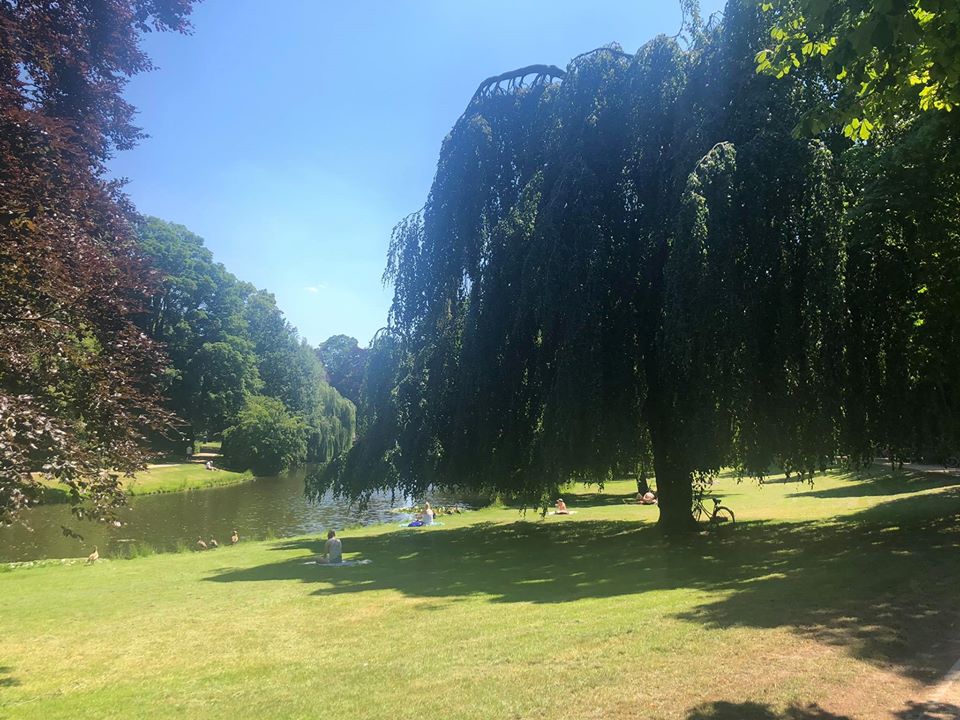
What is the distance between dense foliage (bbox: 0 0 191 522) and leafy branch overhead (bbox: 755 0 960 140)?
6.28 meters

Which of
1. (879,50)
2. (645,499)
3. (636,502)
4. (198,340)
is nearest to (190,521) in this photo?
(636,502)

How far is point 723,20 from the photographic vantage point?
12.6m

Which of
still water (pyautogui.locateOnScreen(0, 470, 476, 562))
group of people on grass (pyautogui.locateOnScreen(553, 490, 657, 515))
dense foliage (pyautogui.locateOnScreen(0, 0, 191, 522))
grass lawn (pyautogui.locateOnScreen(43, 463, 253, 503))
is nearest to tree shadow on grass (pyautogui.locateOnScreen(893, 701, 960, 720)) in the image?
dense foliage (pyautogui.locateOnScreen(0, 0, 191, 522))

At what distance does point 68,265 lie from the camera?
20.1 ft

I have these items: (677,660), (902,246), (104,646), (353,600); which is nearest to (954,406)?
(902,246)

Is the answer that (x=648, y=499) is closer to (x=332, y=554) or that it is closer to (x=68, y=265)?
(x=332, y=554)

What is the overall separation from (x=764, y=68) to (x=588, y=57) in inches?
323

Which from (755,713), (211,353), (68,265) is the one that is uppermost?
Answer: (211,353)

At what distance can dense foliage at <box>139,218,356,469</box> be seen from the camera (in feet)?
165

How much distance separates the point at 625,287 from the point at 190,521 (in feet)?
73.4

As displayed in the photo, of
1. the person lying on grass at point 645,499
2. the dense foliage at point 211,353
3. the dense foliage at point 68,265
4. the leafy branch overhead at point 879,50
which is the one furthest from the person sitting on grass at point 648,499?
the dense foliage at point 211,353

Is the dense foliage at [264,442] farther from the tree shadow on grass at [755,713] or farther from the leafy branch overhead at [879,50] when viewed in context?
the tree shadow on grass at [755,713]

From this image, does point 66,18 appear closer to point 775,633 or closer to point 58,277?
point 58,277

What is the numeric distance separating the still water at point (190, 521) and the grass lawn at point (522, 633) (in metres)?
6.22
